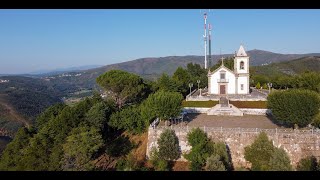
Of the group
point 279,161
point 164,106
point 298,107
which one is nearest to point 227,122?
point 164,106

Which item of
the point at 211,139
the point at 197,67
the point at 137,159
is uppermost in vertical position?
the point at 197,67

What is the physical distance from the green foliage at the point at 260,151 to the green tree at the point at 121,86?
14637 mm

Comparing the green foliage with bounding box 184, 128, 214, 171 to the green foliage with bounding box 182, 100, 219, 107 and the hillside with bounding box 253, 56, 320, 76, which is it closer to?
the green foliage with bounding box 182, 100, 219, 107

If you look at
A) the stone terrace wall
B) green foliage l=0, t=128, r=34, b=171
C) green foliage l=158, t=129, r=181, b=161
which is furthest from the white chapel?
green foliage l=0, t=128, r=34, b=171

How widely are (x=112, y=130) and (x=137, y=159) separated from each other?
6542 mm

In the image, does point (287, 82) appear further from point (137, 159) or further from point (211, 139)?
point (137, 159)

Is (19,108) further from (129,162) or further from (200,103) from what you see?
(129,162)

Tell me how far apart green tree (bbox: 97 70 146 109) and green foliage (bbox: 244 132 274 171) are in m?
14.6

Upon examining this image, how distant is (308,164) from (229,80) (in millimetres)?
19456

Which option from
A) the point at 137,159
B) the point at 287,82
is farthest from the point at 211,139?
the point at 287,82

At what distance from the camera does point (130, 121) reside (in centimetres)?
2300

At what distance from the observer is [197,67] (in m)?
53.8

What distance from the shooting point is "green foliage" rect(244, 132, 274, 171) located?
54.3 ft
